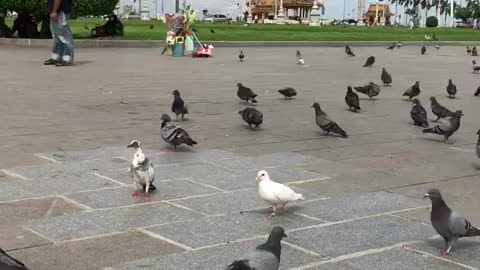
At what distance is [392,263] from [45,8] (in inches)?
849

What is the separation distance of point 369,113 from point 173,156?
4362 millimetres

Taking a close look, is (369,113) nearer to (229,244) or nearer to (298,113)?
(298,113)

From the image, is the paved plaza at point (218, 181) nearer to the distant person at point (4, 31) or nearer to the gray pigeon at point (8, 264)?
the gray pigeon at point (8, 264)

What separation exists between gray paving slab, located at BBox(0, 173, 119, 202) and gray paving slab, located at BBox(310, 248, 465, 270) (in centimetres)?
230

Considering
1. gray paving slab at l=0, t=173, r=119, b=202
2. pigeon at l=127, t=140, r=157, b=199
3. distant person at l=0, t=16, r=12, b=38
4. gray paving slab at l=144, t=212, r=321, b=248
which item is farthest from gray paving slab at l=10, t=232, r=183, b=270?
distant person at l=0, t=16, r=12, b=38

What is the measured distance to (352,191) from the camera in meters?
5.57

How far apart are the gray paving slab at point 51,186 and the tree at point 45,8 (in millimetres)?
19020

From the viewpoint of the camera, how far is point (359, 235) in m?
4.39

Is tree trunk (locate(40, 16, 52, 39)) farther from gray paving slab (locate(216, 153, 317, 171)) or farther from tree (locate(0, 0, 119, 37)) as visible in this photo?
gray paving slab (locate(216, 153, 317, 171))

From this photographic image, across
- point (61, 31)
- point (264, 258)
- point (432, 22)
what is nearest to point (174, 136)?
point (264, 258)

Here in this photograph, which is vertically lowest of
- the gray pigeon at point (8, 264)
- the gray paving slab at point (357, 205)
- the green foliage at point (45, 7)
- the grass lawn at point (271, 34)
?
the gray paving slab at point (357, 205)

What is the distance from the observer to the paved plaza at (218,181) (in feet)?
13.2

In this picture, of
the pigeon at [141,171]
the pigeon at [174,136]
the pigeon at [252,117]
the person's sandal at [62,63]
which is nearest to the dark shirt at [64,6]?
the person's sandal at [62,63]

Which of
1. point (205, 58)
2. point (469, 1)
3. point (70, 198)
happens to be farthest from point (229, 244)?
point (469, 1)
